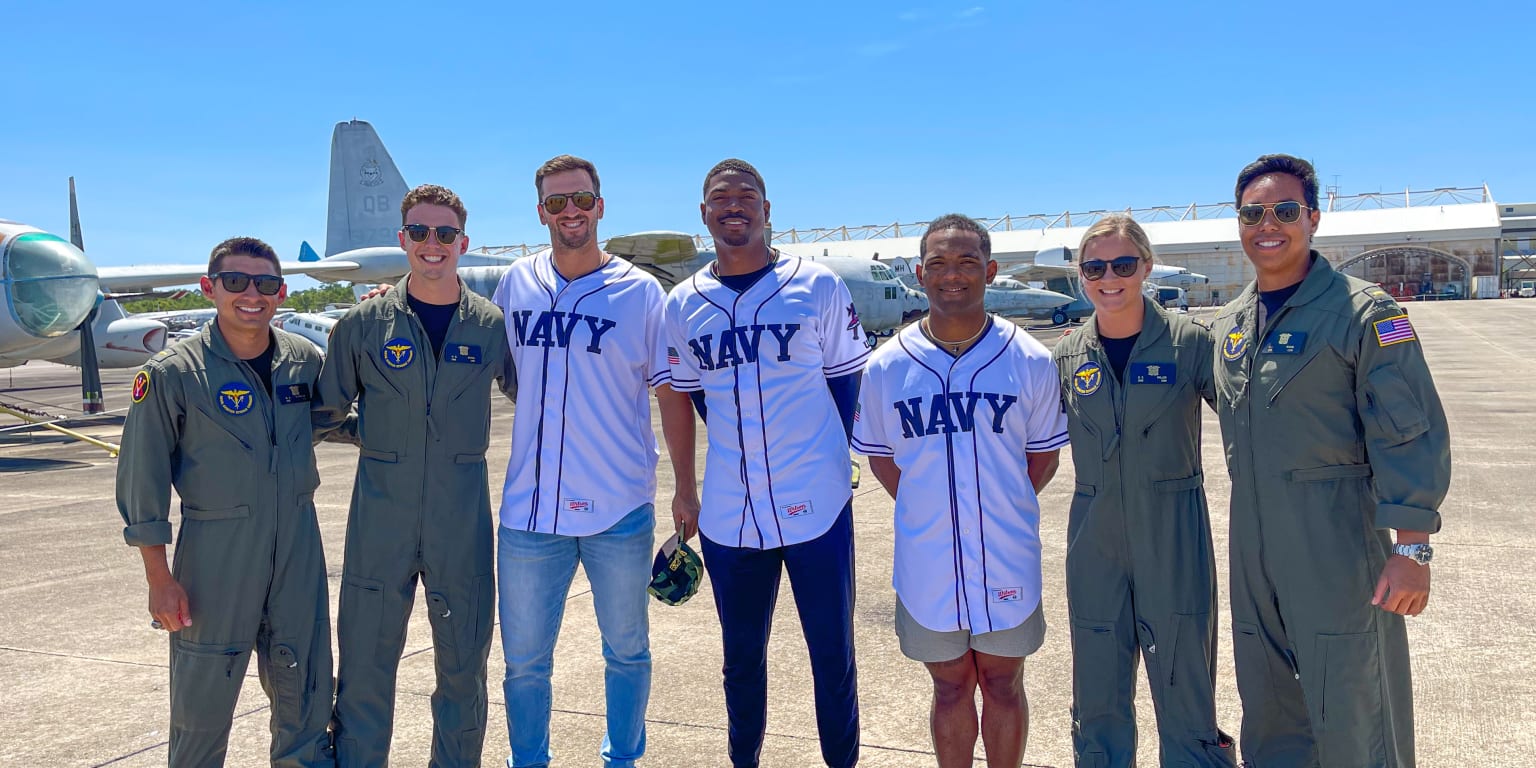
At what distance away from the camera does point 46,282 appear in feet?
48.2

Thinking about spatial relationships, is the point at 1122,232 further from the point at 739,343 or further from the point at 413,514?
the point at 413,514

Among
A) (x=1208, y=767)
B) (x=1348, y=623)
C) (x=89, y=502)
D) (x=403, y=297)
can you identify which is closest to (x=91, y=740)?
(x=403, y=297)

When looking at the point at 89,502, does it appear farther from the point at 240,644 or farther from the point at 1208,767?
the point at 1208,767

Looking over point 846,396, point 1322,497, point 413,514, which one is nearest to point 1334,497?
point 1322,497

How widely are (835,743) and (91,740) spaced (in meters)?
3.15

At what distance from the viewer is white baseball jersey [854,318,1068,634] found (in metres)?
3.16

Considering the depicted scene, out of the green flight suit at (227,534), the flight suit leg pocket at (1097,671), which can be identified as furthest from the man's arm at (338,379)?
the flight suit leg pocket at (1097,671)

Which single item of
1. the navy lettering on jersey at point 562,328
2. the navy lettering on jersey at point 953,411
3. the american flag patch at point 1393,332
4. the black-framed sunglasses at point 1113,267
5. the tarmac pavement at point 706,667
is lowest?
the tarmac pavement at point 706,667

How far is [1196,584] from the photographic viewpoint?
3.09 metres

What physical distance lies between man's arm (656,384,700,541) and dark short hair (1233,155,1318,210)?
79.0 inches

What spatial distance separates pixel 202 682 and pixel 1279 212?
3.72m

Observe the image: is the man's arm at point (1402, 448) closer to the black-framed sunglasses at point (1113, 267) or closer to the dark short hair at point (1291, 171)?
the dark short hair at point (1291, 171)

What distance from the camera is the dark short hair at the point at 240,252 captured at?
3.49m

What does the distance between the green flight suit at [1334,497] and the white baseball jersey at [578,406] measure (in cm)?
203
